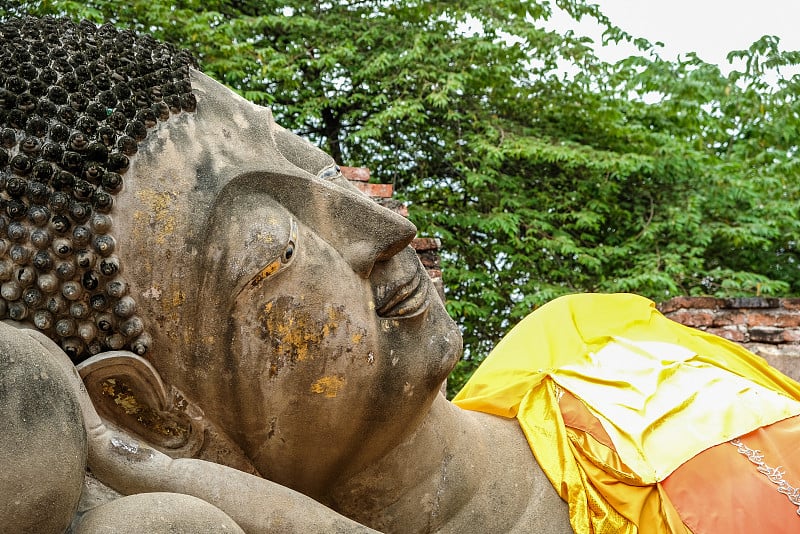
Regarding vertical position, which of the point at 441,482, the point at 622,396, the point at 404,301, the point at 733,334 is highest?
the point at 404,301

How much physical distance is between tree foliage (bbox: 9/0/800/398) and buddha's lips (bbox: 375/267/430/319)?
5.90m

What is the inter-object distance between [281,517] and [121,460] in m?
0.26

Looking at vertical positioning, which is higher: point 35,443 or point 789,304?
point 35,443

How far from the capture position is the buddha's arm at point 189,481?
1.34 m

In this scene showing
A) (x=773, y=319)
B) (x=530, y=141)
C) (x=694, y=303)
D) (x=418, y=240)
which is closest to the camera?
(x=418, y=240)

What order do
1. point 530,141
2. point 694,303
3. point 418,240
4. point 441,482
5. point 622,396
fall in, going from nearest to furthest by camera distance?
point 441,482
point 622,396
point 418,240
point 694,303
point 530,141

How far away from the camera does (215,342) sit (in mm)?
1459

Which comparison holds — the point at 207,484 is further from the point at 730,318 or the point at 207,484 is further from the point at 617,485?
the point at 730,318

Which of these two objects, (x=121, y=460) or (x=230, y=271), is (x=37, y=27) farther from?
(x=121, y=460)

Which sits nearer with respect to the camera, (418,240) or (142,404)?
(142,404)

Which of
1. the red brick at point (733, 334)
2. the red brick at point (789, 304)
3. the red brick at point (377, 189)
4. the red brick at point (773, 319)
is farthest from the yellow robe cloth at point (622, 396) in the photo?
the red brick at point (789, 304)

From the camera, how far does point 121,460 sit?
52.8 inches

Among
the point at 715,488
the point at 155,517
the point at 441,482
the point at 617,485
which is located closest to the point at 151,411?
the point at 155,517

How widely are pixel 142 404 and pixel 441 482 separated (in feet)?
2.05
